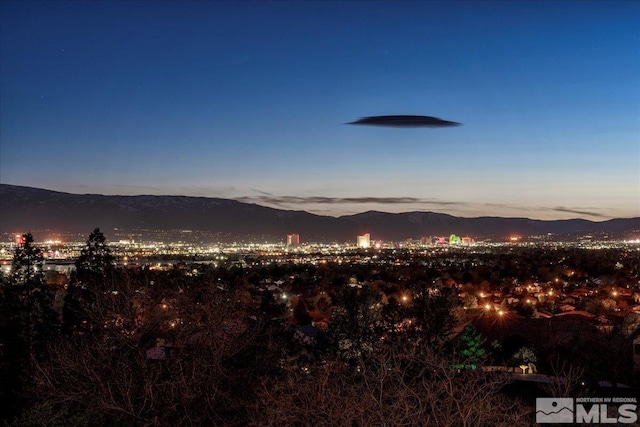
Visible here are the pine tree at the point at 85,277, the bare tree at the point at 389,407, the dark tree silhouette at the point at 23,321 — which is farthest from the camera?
the pine tree at the point at 85,277

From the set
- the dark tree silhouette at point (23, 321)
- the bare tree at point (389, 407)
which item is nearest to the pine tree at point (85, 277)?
the dark tree silhouette at point (23, 321)

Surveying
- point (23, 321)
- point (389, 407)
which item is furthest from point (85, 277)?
point (389, 407)

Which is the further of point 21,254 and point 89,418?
point 21,254

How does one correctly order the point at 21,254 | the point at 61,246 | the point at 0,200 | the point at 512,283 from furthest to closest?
the point at 0,200 < the point at 61,246 < the point at 512,283 < the point at 21,254

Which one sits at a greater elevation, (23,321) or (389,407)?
(389,407)

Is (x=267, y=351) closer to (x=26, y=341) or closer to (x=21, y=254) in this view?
(x=26, y=341)

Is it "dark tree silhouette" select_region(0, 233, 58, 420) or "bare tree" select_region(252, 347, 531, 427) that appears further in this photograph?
"dark tree silhouette" select_region(0, 233, 58, 420)

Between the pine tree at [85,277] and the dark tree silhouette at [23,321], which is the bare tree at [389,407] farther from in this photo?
the pine tree at [85,277]

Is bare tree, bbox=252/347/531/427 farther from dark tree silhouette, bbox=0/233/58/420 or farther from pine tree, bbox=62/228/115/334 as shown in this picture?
pine tree, bbox=62/228/115/334

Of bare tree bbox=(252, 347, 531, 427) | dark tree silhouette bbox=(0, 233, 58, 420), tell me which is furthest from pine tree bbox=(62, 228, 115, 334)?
bare tree bbox=(252, 347, 531, 427)

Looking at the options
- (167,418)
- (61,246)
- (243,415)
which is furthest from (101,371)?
(61,246)

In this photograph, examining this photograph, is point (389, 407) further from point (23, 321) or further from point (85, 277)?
point (85, 277)
